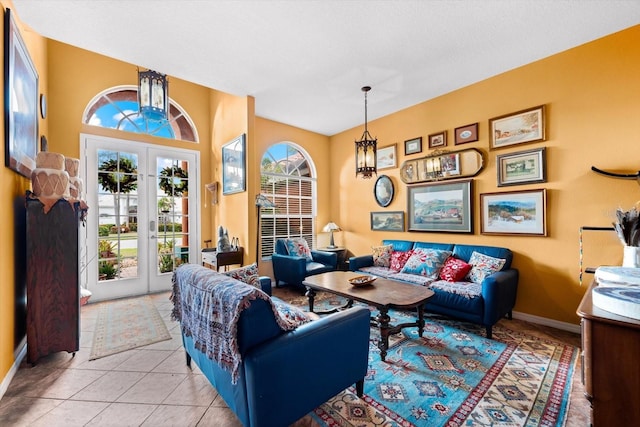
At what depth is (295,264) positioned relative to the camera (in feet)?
13.6

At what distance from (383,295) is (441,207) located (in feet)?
6.45

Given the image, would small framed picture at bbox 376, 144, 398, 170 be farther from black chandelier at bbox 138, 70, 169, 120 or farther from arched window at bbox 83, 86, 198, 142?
arched window at bbox 83, 86, 198, 142

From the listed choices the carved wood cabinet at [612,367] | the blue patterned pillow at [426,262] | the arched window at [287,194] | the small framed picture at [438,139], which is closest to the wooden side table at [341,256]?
the arched window at [287,194]

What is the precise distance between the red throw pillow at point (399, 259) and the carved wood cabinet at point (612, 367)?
270 cm

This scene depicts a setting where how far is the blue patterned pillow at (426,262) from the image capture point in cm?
349

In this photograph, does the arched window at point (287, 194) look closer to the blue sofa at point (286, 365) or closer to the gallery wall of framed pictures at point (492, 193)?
the gallery wall of framed pictures at point (492, 193)

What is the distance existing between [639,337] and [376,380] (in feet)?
4.89

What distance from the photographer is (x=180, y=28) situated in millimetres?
2443

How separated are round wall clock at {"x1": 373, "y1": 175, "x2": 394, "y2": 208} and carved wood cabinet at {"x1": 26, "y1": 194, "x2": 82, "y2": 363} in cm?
399

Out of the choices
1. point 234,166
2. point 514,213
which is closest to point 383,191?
point 514,213

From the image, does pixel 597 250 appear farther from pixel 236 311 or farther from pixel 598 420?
pixel 236 311

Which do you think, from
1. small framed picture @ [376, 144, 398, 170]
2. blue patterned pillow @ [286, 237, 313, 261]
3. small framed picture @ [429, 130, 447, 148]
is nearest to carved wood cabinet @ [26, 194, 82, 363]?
blue patterned pillow @ [286, 237, 313, 261]

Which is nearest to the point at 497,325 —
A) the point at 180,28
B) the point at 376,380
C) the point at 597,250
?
the point at 597,250

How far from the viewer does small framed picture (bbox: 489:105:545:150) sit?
3064 mm
